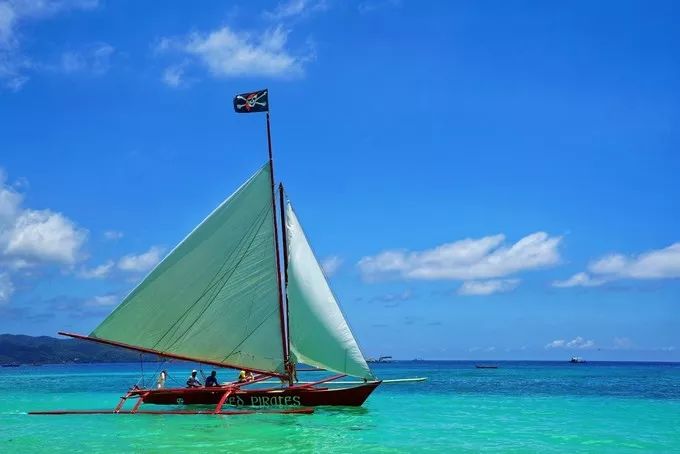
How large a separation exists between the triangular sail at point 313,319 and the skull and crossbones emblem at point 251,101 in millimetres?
5637

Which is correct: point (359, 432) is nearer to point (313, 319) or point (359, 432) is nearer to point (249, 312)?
point (313, 319)

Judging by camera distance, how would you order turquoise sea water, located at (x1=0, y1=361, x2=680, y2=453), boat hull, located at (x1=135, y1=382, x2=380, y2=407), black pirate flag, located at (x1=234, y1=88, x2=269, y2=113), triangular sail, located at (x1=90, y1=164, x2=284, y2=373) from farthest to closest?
black pirate flag, located at (x1=234, y1=88, x2=269, y2=113) < boat hull, located at (x1=135, y1=382, x2=380, y2=407) < triangular sail, located at (x1=90, y1=164, x2=284, y2=373) < turquoise sea water, located at (x1=0, y1=361, x2=680, y2=453)

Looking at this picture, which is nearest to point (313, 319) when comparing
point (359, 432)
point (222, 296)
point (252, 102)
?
point (222, 296)

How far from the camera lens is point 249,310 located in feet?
112

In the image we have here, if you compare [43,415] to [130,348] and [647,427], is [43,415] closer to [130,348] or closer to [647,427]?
[130,348]

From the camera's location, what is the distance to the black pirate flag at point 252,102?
3634 centimetres

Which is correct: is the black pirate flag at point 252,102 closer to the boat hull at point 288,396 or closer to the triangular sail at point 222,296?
the triangular sail at point 222,296

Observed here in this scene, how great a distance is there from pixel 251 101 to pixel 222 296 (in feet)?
33.0

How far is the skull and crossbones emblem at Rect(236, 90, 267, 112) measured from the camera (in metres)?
36.3

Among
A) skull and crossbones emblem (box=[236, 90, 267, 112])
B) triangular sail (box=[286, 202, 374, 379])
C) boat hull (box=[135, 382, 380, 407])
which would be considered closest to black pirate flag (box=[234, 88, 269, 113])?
skull and crossbones emblem (box=[236, 90, 267, 112])

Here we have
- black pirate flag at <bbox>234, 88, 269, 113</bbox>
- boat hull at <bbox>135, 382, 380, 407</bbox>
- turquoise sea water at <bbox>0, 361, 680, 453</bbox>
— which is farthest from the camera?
black pirate flag at <bbox>234, 88, 269, 113</bbox>

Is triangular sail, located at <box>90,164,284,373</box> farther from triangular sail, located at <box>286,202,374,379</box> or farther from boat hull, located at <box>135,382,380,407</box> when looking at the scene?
boat hull, located at <box>135,382,380,407</box>

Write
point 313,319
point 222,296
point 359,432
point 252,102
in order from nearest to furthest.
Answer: point 359,432 → point 313,319 → point 222,296 → point 252,102

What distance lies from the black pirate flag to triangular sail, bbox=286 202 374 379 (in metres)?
5.48
